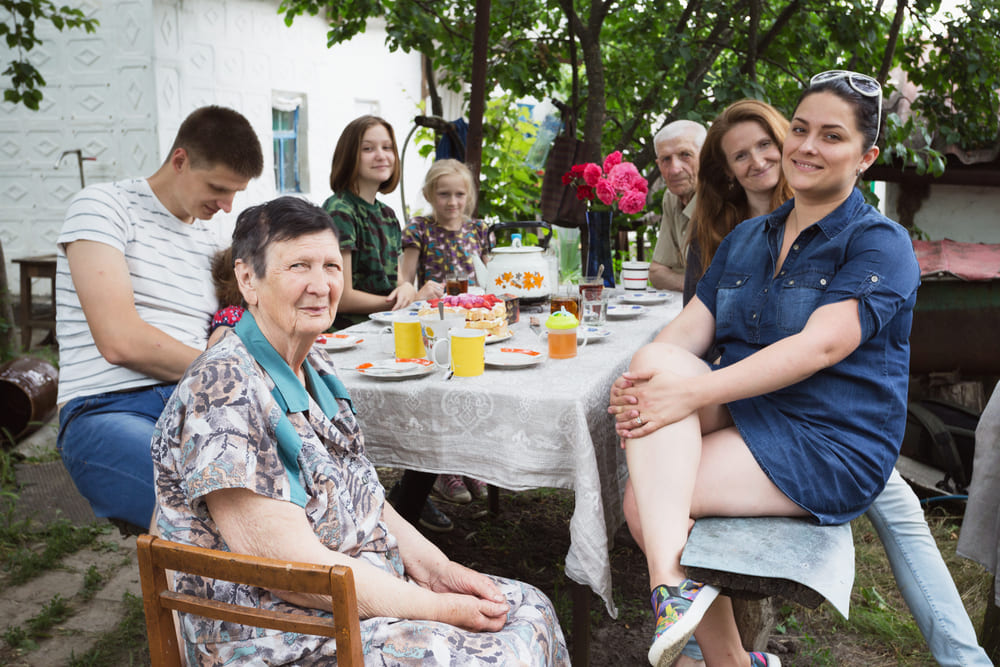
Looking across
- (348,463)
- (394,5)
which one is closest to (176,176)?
(348,463)

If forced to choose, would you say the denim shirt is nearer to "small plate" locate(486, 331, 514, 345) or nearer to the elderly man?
"small plate" locate(486, 331, 514, 345)

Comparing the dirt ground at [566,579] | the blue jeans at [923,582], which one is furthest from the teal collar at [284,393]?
the dirt ground at [566,579]

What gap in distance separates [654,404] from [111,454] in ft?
4.67

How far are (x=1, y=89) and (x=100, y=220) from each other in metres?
6.86

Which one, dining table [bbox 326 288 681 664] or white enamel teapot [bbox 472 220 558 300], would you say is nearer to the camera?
dining table [bbox 326 288 681 664]

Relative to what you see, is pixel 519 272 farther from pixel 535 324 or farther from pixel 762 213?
pixel 762 213

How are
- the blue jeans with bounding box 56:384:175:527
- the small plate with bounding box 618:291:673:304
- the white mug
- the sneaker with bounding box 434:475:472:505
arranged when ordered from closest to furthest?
the blue jeans with bounding box 56:384:175:527, the small plate with bounding box 618:291:673:304, the white mug, the sneaker with bounding box 434:475:472:505

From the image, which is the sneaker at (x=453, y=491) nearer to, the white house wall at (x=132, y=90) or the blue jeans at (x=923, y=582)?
the blue jeans at (x=923, y=582)

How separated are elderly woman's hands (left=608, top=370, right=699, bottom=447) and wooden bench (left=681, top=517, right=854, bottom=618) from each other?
0.25m

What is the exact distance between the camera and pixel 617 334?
2762mm

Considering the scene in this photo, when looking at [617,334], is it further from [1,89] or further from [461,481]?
[1,89]

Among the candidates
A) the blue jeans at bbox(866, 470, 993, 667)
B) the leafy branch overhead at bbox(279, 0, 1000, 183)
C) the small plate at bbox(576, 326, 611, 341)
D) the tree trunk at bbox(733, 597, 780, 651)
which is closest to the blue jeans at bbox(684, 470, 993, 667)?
the blue jeans at bbox(866, 470, 993, 667)

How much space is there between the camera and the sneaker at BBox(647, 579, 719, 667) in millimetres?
1528

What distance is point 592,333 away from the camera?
265 cm
